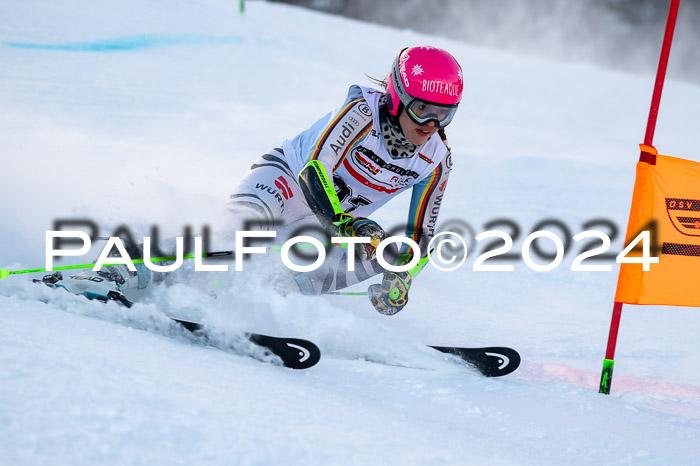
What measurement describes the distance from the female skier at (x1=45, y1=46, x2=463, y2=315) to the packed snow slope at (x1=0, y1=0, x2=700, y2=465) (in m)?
0.21

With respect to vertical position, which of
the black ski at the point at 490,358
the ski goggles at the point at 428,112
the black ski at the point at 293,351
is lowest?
the black ski at the point at 490,358

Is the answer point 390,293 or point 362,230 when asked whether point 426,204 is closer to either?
point 390,293

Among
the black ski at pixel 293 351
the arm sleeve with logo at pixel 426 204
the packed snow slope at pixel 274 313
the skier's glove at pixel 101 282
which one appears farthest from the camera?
the arm sleeve with logo at pixel 426 204

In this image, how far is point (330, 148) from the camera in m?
3.01

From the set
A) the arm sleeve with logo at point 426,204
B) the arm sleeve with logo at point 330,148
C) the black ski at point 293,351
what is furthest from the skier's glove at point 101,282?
the arm sleeve with logo at point 426,204

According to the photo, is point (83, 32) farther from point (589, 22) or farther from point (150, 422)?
point (589, 22)

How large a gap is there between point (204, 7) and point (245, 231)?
10.2 m

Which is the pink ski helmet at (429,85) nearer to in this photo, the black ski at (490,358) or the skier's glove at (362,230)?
the skier's glove at (362,230)

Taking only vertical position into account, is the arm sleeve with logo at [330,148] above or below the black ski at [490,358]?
above

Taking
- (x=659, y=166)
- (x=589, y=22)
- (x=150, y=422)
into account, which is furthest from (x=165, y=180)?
(x=589, y=22)

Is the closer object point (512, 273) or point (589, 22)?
point (512, 273)

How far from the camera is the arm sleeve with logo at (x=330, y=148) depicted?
2.94 m

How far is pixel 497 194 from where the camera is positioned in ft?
19.9

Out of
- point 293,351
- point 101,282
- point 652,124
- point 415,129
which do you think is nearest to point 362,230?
point 415,129
